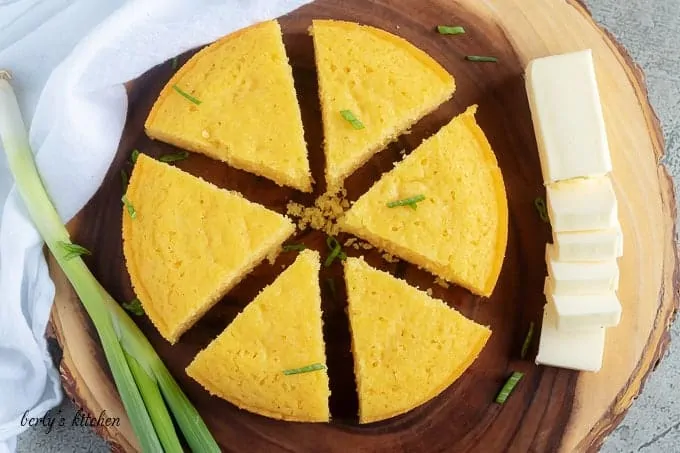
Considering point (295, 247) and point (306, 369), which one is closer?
point (306, 369)

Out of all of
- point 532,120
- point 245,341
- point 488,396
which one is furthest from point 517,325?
point 245,341

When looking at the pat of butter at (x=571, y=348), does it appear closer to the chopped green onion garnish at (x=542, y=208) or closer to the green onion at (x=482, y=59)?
the chopped green onion garnish at (x=542, y=208)

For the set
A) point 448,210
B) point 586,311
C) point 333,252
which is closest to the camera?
point 586,311

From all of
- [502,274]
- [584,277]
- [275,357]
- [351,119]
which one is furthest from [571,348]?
[351,119]

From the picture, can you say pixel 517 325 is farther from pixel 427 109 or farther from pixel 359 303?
pixel 427 109

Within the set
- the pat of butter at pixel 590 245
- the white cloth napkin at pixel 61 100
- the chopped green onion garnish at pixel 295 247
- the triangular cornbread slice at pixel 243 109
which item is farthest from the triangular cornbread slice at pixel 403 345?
the white cloth napkin at pixel 61 100

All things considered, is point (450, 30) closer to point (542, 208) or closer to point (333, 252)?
point (542, 208)
